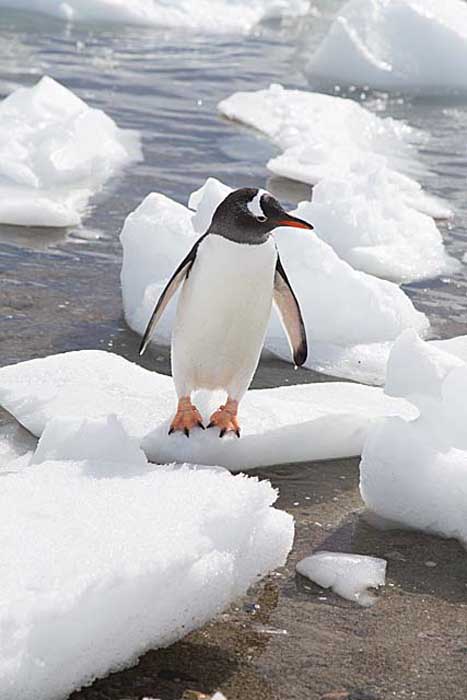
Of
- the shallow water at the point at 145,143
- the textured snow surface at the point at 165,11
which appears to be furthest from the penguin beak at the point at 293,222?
the textured snow surface at the point at 165,11

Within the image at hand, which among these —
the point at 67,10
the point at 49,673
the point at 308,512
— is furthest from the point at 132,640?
the point at 67,10

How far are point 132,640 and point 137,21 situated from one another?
9.63 meters

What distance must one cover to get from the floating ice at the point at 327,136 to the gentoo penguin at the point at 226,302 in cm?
283

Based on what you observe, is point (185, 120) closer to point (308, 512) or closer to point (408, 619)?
point (308, 512)

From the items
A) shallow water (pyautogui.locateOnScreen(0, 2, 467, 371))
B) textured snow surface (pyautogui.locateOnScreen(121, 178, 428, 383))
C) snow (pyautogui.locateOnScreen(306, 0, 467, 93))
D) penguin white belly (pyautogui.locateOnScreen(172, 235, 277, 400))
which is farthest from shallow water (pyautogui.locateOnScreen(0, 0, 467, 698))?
penguin white belly (pyautogui.locateOnScreen(172, 235, 277, 400))

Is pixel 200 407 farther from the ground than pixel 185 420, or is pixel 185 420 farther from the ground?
pixel 185 420

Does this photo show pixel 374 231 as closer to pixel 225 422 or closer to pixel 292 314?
pixel 292 314

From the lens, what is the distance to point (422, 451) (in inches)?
136

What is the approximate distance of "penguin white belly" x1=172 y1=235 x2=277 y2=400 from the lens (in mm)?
3818

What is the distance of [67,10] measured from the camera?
11.4 m

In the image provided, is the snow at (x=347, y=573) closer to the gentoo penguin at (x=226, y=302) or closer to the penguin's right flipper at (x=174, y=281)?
the gentoo penguin at (x=226, y=302)

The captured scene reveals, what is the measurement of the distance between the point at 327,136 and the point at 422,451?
4766 millimetres

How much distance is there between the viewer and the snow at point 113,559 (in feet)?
8.14

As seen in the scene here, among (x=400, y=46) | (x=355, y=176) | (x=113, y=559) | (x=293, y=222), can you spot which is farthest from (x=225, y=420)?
(x=400, y=46)
